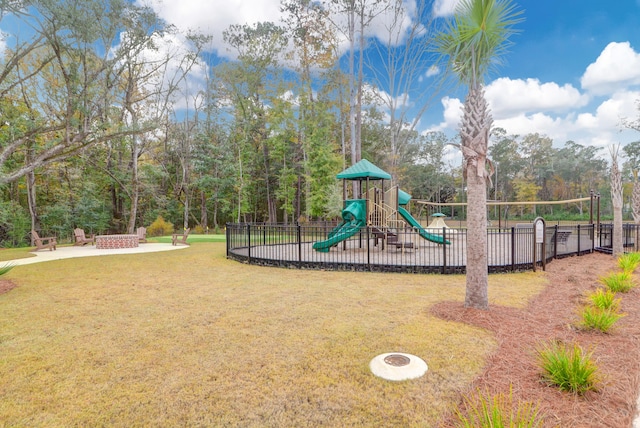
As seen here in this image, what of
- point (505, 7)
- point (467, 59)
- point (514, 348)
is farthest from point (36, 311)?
point (505, 7)

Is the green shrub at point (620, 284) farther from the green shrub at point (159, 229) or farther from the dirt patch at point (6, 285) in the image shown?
the green shrub at point (159, 229)

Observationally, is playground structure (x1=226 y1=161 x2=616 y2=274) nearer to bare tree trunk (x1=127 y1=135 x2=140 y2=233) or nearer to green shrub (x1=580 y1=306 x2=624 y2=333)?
green shrub (x1=580 y1=306 x2=624 y2=333)

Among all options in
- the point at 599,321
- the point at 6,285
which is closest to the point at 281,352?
the point at 599,321

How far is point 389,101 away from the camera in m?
24.2

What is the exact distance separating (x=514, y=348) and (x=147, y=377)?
4.02 meters

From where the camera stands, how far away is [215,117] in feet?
103

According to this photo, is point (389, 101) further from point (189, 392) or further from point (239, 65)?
point (189, 392)

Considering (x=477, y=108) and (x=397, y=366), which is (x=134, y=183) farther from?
(x=397, y=366)

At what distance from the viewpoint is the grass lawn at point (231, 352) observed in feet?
8.48

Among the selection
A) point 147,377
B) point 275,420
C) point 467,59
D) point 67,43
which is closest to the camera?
point 275,420

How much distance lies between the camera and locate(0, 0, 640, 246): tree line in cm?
2008

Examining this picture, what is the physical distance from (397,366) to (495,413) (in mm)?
1224

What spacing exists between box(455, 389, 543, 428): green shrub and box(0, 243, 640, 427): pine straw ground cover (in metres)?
0.15

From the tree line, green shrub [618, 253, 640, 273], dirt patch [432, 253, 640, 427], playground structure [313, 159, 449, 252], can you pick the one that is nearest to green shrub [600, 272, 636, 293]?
dirt patch [432, 253, 640, 427]
